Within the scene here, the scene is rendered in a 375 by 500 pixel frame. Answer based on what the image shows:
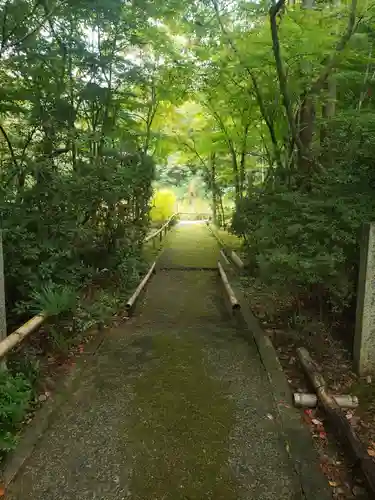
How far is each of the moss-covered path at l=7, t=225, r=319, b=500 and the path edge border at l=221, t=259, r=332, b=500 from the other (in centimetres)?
8

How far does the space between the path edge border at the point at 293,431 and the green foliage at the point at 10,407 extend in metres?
2.22

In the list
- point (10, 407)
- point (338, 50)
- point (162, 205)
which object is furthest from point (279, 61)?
point (162, 205)

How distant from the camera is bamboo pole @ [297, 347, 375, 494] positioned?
8.72 feet

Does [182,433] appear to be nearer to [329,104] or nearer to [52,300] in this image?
[52,300]

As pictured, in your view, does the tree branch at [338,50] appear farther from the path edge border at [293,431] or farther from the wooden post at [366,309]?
the path edge border at [293,431]

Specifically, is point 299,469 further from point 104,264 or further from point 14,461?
point 104,264

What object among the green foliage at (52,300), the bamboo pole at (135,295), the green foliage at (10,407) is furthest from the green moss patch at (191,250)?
the green foliage at (10,407)

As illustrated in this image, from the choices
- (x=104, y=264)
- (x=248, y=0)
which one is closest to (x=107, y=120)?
(x=104, y=264)

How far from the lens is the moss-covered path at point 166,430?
272cm

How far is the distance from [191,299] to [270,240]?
296 centimetres

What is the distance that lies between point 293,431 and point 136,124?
820 cm

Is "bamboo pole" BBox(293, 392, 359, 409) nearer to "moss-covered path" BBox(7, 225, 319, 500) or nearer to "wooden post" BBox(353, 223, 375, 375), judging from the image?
"moss-covered path" BBox(7, 225, 319, 500)

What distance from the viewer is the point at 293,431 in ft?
11.1

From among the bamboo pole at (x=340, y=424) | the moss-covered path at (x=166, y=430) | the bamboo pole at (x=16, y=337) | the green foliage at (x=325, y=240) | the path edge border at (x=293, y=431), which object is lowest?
the path edge border at (x=293, y=431)
